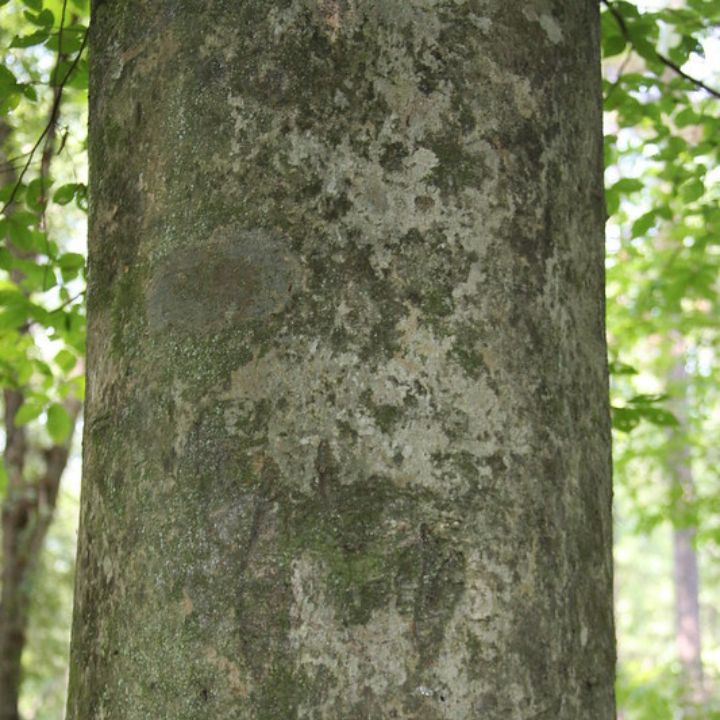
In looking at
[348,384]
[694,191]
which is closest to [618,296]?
[694,191]

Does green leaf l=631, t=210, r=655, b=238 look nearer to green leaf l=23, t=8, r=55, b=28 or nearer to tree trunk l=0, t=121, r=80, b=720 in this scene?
green leaf l=23, t=8, r=55, b=28

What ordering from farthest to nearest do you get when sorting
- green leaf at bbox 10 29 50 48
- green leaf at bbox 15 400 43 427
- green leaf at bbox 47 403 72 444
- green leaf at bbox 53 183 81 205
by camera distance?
1. green leaf at bbox 15 400 43 427
2. green leaf at bbox 47 403 72 444
3. green leaf at bbox 53 183 81 205
4. green leaf at bbox 10 29 50 48

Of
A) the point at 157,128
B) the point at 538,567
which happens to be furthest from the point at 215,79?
the point at 538,567

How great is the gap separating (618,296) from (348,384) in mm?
8123

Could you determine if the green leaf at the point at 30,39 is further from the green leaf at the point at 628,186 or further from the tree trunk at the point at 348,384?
the green leaf at the point at 628,186

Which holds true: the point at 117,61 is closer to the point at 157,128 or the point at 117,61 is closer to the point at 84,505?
the point at 157,128

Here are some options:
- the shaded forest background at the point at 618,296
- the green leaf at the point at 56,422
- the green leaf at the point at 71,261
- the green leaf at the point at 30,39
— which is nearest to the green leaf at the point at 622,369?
the shaded forest background at the point at 618,296

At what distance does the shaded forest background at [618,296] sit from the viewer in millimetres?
2734

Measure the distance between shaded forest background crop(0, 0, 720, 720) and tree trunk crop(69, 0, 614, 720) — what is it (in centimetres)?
97

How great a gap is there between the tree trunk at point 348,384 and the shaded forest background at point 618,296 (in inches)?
38.0

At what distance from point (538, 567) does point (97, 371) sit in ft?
1.96

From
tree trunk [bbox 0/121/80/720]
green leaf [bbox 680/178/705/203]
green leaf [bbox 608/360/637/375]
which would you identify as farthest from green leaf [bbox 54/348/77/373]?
tree trunk [bbox 0/121/80/720]

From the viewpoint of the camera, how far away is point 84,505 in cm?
119

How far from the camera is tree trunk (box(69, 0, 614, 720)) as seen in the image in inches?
37.9
